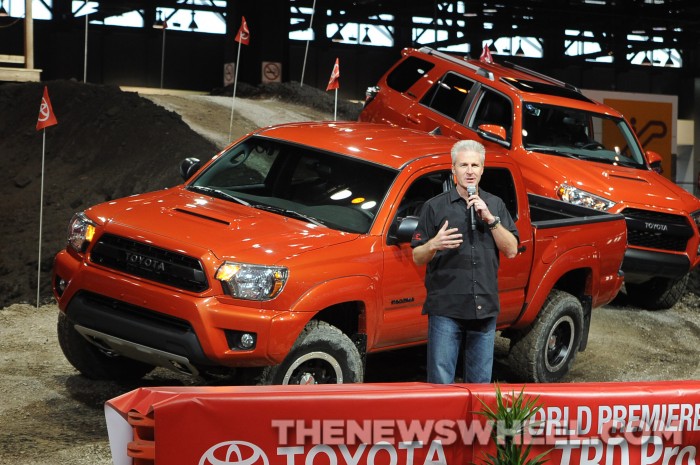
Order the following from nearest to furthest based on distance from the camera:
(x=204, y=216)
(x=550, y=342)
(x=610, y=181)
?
(x=204, y=216), (x=550, y=342), (x=610, y=181)

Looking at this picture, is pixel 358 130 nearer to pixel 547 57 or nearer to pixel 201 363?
pixel 201 363

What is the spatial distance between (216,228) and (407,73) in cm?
726

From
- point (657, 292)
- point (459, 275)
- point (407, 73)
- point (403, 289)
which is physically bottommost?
point (657, 292)

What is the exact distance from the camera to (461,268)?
6.17m

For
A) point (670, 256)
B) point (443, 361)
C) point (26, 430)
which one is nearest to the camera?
point (443, 361)

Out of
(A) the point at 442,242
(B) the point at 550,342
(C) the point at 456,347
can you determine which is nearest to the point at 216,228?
(A) the point at 442,242

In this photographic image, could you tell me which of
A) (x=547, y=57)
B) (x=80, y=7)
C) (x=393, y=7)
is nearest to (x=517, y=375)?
(x=393, y=7)

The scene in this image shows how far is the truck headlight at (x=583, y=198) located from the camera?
446 inches

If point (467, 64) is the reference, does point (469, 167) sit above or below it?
below

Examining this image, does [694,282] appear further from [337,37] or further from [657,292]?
[337,37]

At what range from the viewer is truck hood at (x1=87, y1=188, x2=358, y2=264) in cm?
662

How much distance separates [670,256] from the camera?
38.8 feet

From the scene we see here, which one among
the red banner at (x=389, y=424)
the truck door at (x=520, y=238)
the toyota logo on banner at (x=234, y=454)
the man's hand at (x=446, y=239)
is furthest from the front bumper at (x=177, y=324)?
the truck door at (x=520, y=238)

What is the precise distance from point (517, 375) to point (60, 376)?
3774 millimetres
